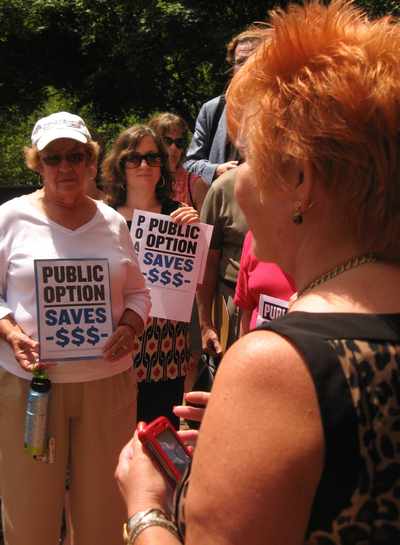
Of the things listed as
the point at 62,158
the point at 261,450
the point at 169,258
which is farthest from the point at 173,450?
the point at 169,258

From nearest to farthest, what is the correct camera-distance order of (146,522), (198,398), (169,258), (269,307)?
(146,522) < (198,398) < (269,307) < (169,258)

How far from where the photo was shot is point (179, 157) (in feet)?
18.1

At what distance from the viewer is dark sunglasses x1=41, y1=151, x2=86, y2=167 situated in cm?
327

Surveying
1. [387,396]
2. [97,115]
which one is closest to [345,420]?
[387,396]

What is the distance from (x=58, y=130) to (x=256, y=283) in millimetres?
1084

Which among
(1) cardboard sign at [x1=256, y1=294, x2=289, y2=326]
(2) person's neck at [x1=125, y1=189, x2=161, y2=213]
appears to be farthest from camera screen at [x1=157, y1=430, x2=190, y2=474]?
(2) person's neck at [x1=125, y1=189, x2=161, y2=213]

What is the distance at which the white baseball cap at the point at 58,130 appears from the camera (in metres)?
3.24

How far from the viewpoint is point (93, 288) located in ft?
10.2

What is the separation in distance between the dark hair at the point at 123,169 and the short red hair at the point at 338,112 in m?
2.96

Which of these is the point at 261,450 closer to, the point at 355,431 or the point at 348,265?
the point at 355,431

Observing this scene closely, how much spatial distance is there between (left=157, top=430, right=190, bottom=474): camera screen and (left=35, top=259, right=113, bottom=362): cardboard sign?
1.48 metres

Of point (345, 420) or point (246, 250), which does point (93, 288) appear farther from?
point (345, 420)

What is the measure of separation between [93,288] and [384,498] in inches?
84.8

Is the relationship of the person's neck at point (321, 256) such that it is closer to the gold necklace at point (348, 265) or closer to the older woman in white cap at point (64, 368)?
the gold necklace at point (348, 265)
